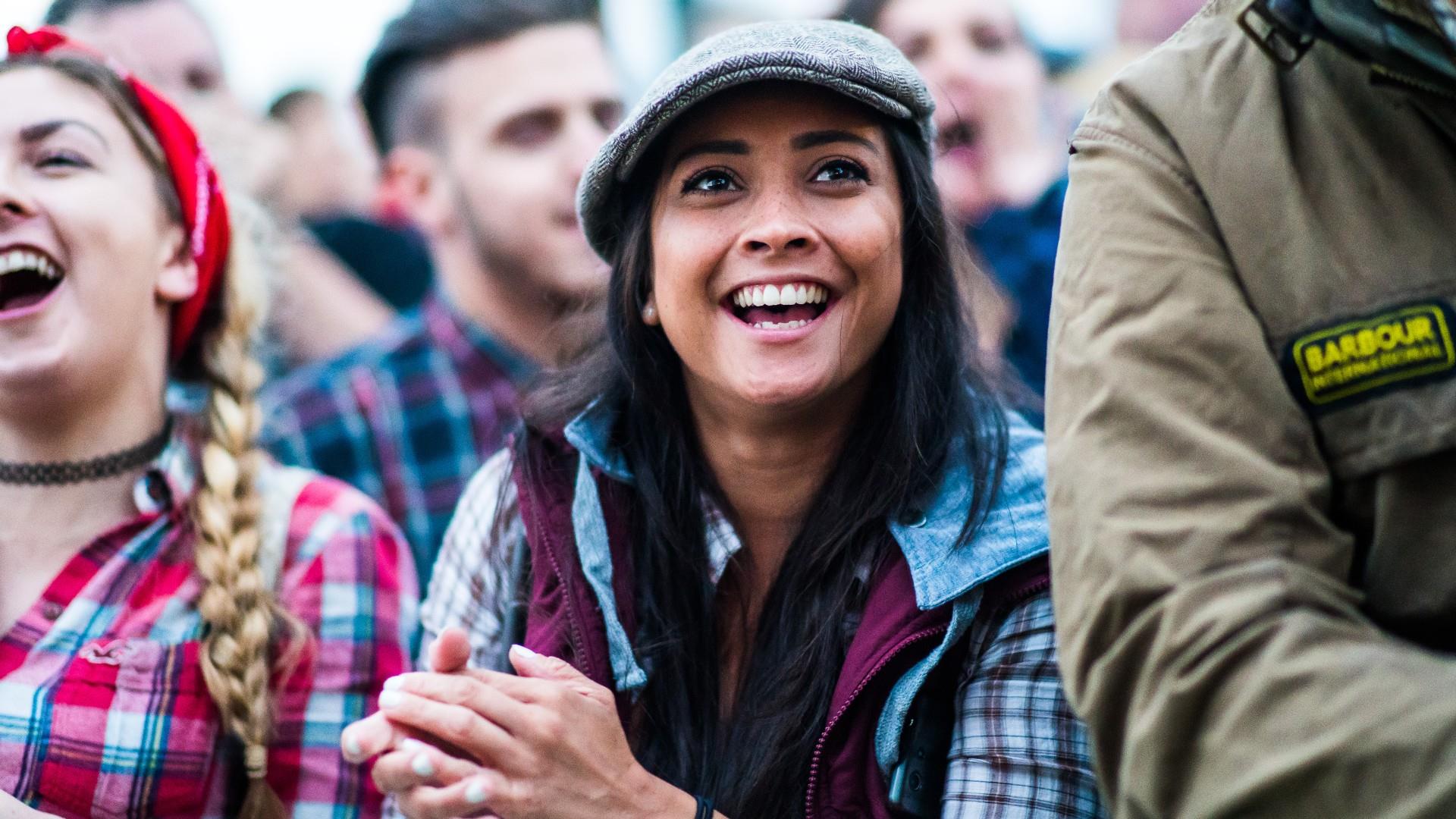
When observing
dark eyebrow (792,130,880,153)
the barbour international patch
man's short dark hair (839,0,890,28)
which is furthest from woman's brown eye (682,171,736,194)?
man's short dark hair (839,0,890,28)

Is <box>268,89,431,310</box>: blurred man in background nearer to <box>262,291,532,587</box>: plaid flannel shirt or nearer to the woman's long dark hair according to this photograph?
<box>262,291,532,587</box>: plaid flannel shirt

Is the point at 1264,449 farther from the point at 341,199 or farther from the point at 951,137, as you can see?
the point at 341,199

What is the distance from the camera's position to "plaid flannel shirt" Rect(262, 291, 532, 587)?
382 centimetres

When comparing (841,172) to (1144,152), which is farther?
(841,172)

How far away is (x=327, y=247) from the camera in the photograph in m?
5.47

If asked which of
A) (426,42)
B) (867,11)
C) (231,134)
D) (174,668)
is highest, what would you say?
(867,11)

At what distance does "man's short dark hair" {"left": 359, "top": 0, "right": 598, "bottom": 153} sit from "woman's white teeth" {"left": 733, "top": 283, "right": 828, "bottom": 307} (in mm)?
2286

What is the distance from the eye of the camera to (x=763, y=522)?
2494mm

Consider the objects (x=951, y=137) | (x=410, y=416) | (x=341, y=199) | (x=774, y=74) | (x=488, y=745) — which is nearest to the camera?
(x=488, y=745)

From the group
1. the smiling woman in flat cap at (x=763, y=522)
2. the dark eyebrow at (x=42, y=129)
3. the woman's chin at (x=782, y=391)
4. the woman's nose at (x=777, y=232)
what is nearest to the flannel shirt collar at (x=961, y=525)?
the smiling woman in flat cap at (x=763, y=522)

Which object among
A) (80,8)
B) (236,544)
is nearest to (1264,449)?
(236,544)

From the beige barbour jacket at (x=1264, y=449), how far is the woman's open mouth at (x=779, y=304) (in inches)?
26.6

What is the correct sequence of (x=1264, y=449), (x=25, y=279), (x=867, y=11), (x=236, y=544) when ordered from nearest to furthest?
(x=1264, y=449)
(x=236, y=544)
(x=25, y=279)
(x=867, y=11)

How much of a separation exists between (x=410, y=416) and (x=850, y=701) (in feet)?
7.10
